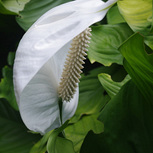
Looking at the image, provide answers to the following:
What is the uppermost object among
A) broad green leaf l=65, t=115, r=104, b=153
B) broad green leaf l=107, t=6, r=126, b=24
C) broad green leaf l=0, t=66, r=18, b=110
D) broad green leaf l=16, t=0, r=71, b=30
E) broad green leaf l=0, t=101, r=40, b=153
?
broad green leaf l=16, t=0, r=71, b=30

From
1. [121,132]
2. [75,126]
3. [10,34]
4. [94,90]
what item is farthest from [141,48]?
[10,34]

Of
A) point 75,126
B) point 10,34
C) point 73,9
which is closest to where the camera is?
point 73,9

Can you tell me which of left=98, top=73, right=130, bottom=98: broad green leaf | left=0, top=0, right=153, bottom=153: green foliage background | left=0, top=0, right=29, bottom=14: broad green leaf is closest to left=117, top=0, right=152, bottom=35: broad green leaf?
left=0, top=0, right=153, bottom=153: green foliage background

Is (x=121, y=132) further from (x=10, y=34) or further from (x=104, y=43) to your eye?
(x=10, y=34)

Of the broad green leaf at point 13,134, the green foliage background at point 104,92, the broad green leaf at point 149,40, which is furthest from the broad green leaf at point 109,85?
the broad green leaf at point 13,134

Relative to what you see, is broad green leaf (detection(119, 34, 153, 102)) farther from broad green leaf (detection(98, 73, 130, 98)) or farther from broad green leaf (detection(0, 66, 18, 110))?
broad green leaf (detection(0, 66, 18, 110))

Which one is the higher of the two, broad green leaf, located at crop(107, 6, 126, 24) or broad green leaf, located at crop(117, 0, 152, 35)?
broad green leaf, located at crop(117, 0, 152, 35)

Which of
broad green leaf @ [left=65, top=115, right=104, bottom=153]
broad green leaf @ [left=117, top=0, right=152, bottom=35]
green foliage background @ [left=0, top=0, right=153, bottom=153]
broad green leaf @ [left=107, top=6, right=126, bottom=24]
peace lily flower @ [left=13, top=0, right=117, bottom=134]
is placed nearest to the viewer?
peace lily flower @ [left=13, top=0, right=117, bottom=134]

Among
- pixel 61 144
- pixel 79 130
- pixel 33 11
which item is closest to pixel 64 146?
pixel 61 144
